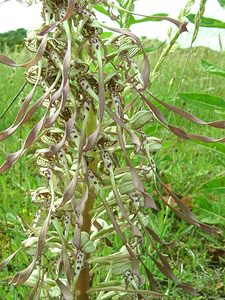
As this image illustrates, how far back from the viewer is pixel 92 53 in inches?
54.1

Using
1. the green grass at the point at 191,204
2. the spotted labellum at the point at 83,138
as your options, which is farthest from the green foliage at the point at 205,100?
the spotted labellum at the point at 83,138

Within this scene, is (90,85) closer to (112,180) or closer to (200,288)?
(112,180)

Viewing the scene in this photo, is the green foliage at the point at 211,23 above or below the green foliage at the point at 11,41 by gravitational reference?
above

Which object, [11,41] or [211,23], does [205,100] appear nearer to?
[211,23]

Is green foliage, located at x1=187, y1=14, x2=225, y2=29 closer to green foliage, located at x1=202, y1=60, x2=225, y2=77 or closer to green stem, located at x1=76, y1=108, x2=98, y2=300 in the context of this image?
green foliage, located at x1=202, y1=60, x2=225, y2=77

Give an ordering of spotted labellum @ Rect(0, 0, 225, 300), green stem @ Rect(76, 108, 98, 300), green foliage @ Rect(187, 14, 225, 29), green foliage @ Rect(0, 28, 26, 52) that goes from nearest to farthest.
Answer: spotted labellum @ Rect(0, 0, 225, 300) < green stem @ Rect(76, 108, 98, 300) < green foliage @ Rect(187, 14, 225, 29) < green foliage @ Rect(0, 28, 26, 52)

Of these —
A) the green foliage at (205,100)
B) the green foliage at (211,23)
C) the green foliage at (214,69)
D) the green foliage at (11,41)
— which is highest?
the green foliage at (211,23)

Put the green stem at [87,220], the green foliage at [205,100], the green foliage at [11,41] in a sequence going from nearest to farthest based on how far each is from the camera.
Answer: the green stem at [87,220] < the green foliage at [205,100] < the green foliage at [11,41]

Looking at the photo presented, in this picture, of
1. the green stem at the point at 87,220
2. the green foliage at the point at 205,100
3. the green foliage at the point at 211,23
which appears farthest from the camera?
the green foliage at the point at 205,100

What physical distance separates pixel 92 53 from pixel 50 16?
Answer: 0.42 feet

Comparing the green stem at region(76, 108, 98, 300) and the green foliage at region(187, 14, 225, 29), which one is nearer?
the green stem at region(76, 108, 98, 300)

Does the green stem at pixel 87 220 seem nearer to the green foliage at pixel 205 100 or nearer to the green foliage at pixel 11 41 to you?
the green foliage at pixel 205 100

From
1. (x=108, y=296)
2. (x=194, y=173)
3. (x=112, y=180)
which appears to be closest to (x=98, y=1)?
(x=112, y=180)

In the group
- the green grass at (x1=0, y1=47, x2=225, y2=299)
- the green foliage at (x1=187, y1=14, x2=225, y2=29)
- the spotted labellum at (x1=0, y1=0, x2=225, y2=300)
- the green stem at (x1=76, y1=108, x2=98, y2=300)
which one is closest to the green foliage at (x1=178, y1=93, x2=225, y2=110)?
the green grass at (x1=0, y1=47, x2=225, y2=299)
